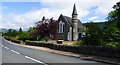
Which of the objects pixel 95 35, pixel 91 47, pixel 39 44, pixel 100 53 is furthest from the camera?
pixel 39 44

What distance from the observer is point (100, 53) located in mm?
9820

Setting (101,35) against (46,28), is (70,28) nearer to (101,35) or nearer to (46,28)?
(46,28)

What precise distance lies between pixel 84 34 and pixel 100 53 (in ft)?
13.7

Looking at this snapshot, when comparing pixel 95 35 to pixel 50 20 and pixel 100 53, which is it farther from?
pixel 50 20

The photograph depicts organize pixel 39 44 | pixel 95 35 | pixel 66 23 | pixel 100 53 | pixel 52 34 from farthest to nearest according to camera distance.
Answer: pixel 66 23 < pixel 52 34 < pixel 39 44 < pixel 95 35 < pixel 100 53

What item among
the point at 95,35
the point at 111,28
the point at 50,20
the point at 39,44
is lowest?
the point at 39,44

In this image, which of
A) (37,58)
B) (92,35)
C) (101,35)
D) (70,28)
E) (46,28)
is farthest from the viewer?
(70,28)

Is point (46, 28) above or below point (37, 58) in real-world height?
above

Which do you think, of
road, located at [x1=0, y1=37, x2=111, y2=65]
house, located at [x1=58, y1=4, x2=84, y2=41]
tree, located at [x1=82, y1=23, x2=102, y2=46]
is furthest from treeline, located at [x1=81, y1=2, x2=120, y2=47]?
house, located at [x1=58, y1=4, x2=84, y2=41]

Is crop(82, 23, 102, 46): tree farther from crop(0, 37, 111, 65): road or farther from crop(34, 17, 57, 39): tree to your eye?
crop(34, 17, 57, 39): tree

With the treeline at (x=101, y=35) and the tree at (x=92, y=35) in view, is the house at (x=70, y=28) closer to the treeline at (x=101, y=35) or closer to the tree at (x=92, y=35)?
the tree at (x=92, y=35)

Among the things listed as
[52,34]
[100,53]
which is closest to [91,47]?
[100,53]

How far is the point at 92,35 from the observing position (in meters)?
12.4

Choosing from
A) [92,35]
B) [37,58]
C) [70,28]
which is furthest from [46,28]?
[37,58]
